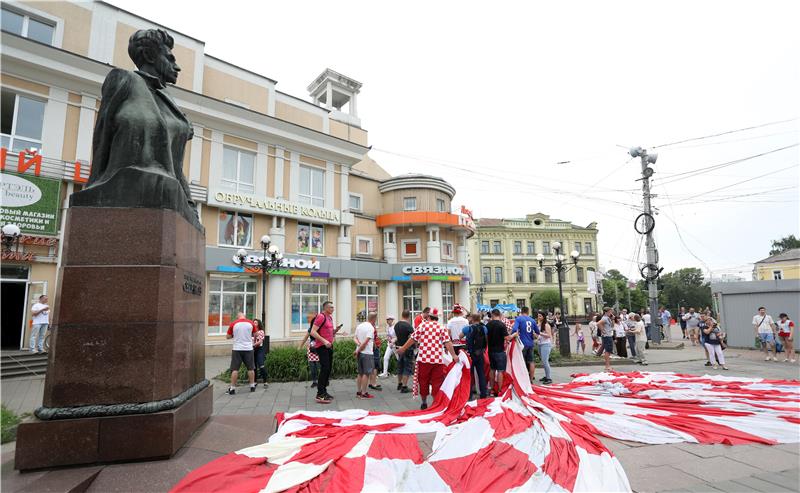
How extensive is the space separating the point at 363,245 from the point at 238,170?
31.2 feet

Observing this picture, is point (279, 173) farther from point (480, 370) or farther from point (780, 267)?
point (780, 267)

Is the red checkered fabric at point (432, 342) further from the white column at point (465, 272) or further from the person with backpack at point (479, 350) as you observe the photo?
the white column at point (465, 272)

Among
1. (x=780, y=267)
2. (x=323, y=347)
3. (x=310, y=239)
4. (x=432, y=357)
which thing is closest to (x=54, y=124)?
(x=310, y=239)

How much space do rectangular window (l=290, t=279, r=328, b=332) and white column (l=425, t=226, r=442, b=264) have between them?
809 cm

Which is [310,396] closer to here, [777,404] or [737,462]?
[737,462]

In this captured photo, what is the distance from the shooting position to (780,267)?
43.3 meters

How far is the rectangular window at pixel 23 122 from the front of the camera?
47.8 feet

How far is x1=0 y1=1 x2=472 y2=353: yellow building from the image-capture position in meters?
14.6

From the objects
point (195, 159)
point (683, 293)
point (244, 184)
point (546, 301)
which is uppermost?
point (195, 159)

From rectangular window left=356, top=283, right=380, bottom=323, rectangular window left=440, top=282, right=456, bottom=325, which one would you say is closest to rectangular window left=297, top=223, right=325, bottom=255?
rectangular window left=356, top=283, right=380, bottom=323

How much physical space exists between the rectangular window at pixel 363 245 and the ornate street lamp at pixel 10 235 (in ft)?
54.1

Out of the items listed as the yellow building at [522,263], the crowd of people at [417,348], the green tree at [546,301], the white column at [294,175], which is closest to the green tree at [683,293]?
the yellow building at [522,263]

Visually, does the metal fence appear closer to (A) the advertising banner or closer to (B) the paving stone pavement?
(B) the paving stone pavement

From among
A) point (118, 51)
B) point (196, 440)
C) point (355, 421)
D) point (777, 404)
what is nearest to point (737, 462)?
point (777, 404)
